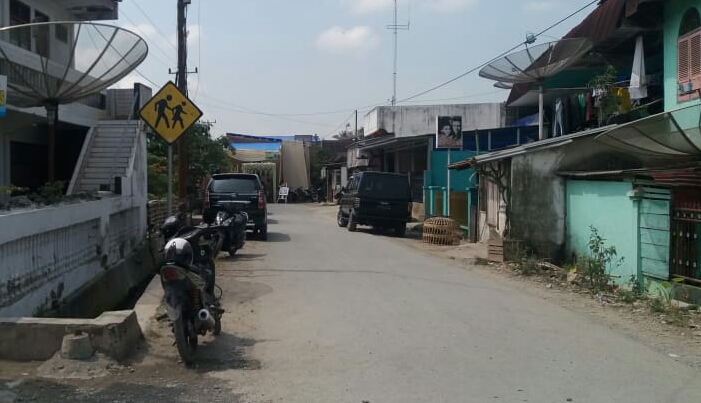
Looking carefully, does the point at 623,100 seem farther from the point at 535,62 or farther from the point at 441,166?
the point at 441,166

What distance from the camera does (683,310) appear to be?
8.38 meters

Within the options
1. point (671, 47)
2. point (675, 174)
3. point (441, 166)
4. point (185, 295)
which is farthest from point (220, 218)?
point (441, 166)

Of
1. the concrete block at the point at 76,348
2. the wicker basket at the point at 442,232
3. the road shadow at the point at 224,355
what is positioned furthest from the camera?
the wicker basket at the point at 442,232

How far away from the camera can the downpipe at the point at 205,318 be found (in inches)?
233

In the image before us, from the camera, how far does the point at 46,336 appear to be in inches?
229

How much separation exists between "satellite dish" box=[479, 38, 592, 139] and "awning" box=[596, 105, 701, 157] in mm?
6158

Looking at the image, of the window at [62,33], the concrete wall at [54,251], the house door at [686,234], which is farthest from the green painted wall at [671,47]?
the window at [62,33]

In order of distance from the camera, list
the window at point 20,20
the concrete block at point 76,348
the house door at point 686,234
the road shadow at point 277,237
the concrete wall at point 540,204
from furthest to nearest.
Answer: the road shadow at point 277,237 < the window at point 20,20 < the concrete wall at point 540,204 < the house door at point 686,234 < the concrete block at point 76,348

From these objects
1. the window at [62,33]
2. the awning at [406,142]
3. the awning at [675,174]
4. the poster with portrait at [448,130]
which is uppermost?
the window at [62,33]

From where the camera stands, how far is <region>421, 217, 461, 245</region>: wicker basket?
64.8ft

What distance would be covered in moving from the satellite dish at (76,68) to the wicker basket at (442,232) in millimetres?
10856

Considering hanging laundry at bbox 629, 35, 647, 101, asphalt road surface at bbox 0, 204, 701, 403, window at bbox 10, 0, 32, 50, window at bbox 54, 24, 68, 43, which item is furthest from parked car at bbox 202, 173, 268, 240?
hanging laundry at bbox 629, 35, 647, 101

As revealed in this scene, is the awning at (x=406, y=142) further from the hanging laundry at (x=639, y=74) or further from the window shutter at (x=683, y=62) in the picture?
the window shutter at (x=683, y=62)

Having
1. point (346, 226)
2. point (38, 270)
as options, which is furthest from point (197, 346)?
point (346, 226)
